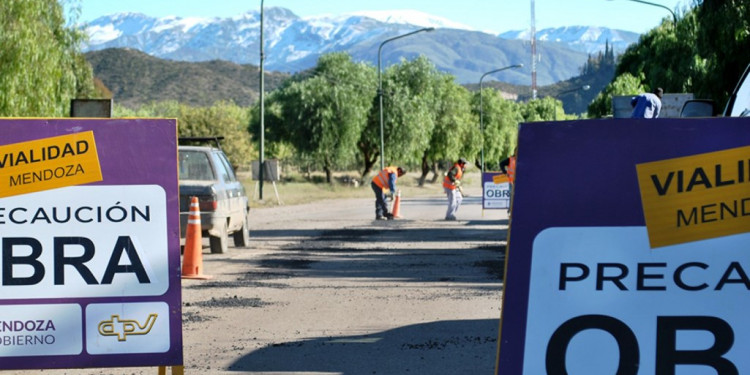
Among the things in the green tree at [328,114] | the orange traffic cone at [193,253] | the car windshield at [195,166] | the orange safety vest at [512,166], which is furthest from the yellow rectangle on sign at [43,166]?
the green tree at [328,114]

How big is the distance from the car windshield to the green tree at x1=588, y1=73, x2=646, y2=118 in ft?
92.1

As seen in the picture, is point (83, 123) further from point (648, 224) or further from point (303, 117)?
point (303, 117)

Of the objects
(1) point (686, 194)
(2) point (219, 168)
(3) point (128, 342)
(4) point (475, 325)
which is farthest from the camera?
(2) point (219, 168)

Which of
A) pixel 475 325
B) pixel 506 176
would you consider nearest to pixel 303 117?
pixel 506 176

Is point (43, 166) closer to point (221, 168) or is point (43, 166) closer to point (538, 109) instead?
point (221, 168)

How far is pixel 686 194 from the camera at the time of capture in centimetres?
421

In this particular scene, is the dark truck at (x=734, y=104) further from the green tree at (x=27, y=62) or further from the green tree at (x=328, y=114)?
the green tree at (x=328, y=114)

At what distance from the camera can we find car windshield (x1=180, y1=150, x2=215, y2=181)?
18500 millimetres

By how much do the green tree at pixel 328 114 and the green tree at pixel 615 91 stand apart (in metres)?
23.5

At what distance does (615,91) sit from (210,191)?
31.9 metres

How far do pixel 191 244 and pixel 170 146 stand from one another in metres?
8.75

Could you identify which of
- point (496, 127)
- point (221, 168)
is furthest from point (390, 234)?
point (496, 127)

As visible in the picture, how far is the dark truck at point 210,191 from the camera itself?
58.7 ft

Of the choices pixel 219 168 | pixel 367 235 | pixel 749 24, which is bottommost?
pixel 367 235
